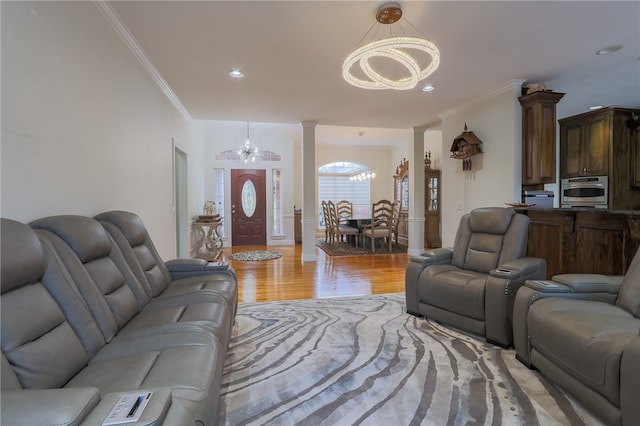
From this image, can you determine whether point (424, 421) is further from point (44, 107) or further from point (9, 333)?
point (44, 107)

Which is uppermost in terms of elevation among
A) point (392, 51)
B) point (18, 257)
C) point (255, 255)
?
point (392, 51)

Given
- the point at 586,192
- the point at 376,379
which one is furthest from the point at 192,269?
the point at 586,192

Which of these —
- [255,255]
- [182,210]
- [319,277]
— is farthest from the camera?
[255,255]

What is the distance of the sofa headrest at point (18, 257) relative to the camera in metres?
1.09

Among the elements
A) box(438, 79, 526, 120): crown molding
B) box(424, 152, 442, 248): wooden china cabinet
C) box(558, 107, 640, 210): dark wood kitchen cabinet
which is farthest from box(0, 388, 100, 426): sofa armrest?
box(424, 152, 442, 248): wooden china cabinet

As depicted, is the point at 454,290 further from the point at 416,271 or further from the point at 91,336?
the point at 91,336

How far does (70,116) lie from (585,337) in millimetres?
3139

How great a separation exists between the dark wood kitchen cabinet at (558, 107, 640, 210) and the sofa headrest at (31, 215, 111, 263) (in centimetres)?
585

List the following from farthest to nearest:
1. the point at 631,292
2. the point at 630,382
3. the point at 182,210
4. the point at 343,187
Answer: the point at 343,187, the point at 182,210, the point at 631,292, the point at 630,382

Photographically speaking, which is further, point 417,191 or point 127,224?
point 417,191

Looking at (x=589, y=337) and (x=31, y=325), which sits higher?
(x=31, y=325)

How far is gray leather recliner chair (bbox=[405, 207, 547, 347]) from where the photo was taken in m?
2.33

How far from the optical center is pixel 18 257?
3.76 ft

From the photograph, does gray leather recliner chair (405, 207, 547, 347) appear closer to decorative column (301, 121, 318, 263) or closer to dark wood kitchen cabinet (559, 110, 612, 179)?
dark wood kitchen cabinet (559, 110, 612, 179)
